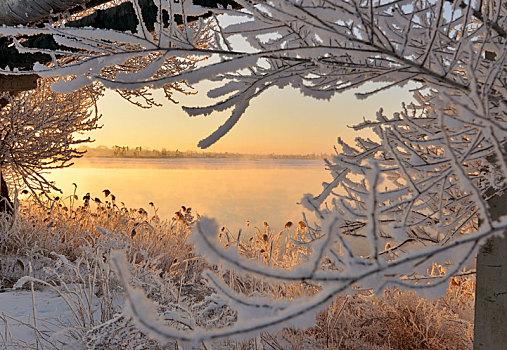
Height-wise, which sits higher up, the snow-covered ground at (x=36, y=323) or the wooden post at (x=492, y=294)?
the wooden post at (x=492, y=294)

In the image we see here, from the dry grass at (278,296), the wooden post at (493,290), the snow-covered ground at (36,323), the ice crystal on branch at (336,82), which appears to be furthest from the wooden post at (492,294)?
the snow-covered ground at (36,323)

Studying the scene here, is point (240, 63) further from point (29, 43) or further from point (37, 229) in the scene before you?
point (37, 229)

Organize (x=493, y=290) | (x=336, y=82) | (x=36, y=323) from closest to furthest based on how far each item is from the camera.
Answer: (x=336, y=82)
(x=493, y=290)
(x=36, y=323)

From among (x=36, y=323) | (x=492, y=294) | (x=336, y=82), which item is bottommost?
(x=36, y=323)

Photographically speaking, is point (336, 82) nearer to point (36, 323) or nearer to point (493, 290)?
point (493, 290)

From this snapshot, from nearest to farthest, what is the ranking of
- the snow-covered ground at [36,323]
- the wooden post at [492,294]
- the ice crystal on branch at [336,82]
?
the ice crystal on branch at [336,82] → the wooden post at [492,294] → the snow-covered ground at [36,323]

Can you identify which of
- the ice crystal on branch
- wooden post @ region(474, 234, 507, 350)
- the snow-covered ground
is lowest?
the snow-covered ground

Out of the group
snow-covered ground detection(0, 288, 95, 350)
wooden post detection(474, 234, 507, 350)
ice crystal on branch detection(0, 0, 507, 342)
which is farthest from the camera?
snow-covered ground detection(0, 288, 95, 350)

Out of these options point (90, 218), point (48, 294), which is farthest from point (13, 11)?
point (90, 218)

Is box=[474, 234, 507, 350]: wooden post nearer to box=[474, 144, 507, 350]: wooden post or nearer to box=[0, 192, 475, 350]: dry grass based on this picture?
box=[474, 144, 507, 350]: wooden post

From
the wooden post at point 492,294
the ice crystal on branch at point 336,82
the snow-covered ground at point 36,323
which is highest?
the ice crystal on branch at point 336,82

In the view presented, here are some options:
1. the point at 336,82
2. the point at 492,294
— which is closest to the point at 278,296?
the point at 492,294

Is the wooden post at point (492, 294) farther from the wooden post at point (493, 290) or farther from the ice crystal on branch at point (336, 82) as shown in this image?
the ice crystal on branch at point (336, 82)

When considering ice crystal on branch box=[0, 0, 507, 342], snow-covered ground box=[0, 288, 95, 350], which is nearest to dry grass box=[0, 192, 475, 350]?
snow-covered ground box=[0, 288, 95, 350]
